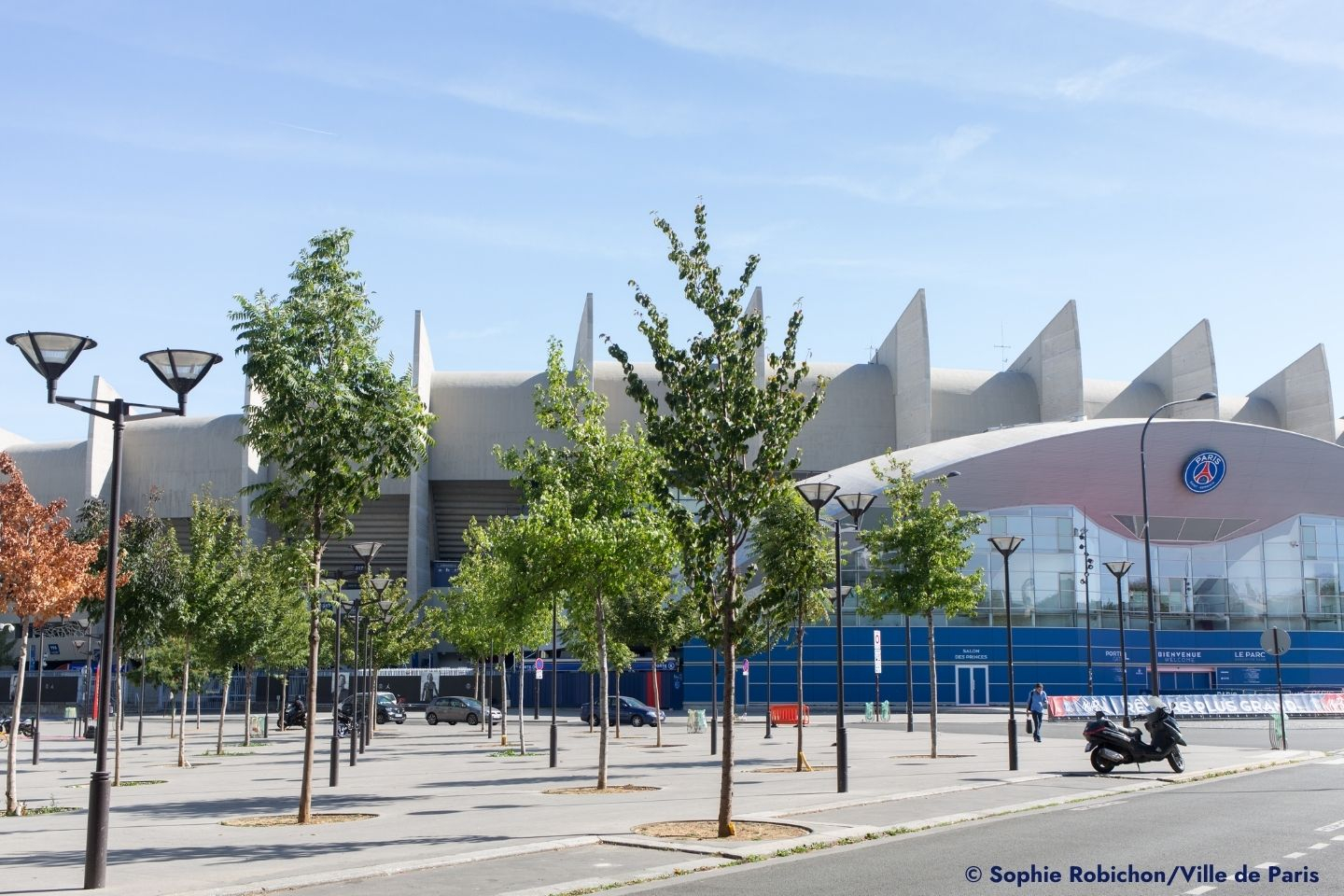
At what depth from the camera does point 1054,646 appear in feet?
223

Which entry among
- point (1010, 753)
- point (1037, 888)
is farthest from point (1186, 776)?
point (1037, 888)

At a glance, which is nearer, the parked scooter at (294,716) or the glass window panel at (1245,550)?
the parked scooter at (294,716)

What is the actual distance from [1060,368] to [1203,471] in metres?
22.0

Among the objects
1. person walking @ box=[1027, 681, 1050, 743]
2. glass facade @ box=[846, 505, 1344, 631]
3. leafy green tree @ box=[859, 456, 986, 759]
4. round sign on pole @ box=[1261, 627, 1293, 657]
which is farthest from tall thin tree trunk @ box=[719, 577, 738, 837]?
glass facade @ box=[846, 505, 1344, 631]

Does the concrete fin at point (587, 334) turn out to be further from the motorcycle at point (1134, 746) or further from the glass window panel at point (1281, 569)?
the motorcycle at point (1134, 746)

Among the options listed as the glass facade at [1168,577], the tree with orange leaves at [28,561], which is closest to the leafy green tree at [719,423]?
the tree with orange leaves at [28,561]

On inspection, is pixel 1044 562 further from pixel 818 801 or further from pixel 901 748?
pixel 818 801

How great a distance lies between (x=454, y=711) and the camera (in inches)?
2267

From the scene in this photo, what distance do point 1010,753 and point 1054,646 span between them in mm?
45165

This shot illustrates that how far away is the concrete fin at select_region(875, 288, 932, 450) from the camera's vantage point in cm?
8669

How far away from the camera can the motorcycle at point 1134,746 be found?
24016mm

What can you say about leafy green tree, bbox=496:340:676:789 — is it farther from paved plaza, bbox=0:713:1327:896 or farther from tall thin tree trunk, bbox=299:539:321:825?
tall thin tree trunk, bbox=299:539:321:825

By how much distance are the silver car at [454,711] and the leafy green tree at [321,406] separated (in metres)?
41.1

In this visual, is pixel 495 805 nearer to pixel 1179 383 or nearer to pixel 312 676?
pixel 312 676
